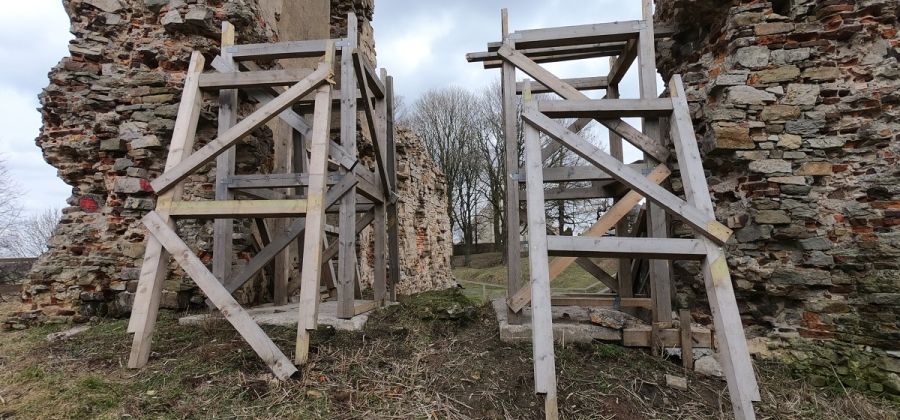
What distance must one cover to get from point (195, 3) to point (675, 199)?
5.44 meters

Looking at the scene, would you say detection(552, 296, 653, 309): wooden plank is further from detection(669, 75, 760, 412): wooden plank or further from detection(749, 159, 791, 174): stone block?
detection(669, 75, 760, 412): wooden plank

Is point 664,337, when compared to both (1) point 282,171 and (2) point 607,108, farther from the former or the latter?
(1) point 282,171

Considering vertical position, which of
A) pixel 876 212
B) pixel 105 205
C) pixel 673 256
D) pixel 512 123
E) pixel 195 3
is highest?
pixel 195 3

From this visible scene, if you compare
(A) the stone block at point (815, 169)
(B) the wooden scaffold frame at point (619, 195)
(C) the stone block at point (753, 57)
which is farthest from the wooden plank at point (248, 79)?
(A) the stone block at point (815, 169)

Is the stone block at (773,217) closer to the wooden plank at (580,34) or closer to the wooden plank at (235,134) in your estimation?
the wooden plank at (580,34)

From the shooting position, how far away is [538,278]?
109 inches

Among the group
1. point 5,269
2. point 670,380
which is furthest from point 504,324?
point 5,269

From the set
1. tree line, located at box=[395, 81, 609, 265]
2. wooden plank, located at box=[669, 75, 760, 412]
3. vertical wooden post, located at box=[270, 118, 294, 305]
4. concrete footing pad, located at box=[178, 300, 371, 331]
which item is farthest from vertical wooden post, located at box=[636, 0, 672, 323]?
tree line, located at box=[395, 81, 609, 265]

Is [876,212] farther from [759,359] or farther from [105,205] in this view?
[105,205]

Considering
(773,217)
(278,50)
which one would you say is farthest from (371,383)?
(773,217)

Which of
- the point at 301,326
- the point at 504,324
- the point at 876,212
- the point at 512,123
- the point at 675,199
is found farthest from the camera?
the point at 512,123

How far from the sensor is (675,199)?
2803 millimetres

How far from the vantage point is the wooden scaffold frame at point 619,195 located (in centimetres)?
262

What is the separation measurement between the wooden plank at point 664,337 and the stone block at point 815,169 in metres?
1.65
